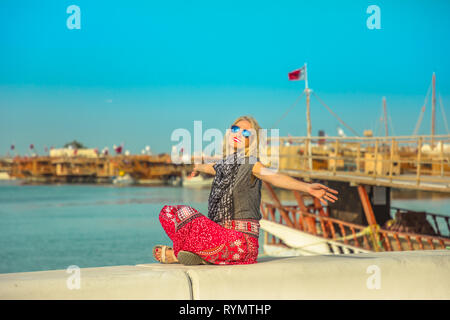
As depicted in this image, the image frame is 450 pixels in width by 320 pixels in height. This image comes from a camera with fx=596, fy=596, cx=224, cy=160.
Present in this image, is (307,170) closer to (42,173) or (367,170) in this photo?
(367,170)

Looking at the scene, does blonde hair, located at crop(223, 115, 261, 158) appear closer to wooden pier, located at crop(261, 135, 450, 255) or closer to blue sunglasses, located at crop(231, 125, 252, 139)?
blue sunglasses, located at crop(231, 125, 252, 139)

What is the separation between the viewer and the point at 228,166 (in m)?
4.76

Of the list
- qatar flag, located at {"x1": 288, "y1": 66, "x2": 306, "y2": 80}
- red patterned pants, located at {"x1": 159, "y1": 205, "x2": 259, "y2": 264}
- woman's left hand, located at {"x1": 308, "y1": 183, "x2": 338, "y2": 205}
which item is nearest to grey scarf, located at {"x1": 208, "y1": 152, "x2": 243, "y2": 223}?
red patterned pants, located at {"x1": 159, "y1": 205, "x2": 259, "y2": 264}

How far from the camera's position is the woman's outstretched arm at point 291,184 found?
4.11 m

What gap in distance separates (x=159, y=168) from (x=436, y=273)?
174 metres

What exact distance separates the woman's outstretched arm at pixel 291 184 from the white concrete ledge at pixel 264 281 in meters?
0.50

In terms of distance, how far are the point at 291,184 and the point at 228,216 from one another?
723mm

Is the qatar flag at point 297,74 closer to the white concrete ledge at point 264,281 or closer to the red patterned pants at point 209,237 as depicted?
the white concrete ledge at point 264,281

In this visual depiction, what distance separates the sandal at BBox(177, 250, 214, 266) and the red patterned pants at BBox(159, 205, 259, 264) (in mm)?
33

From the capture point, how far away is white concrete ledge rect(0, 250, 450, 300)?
11.7 ft

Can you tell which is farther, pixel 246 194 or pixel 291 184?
pixel 246 194

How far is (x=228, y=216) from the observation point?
15.6 ft

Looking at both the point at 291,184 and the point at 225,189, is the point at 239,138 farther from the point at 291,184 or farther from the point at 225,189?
the point at 291,184

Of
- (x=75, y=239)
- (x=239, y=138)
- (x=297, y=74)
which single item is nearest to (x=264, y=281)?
(x=239, y=138)
